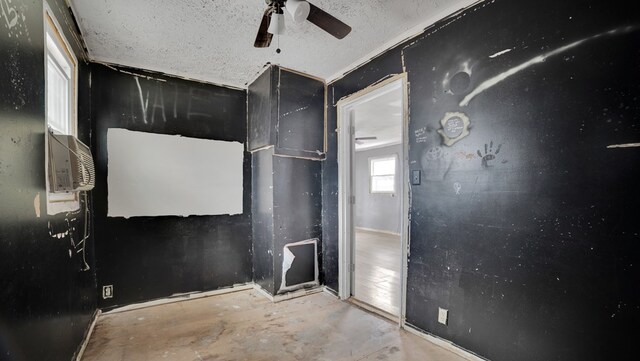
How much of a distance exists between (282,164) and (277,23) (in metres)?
1.68

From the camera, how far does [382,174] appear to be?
8.13m

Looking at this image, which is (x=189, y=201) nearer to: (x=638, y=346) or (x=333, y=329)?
(x=333, y=329)

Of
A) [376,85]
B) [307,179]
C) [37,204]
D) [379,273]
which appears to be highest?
[376,85]

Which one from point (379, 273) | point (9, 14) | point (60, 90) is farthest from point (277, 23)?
point (379, 273)

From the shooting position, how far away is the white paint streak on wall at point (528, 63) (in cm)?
146

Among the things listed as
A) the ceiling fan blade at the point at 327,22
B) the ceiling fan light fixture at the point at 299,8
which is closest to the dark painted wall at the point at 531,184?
the ceiling fan blade at the point at 327,22

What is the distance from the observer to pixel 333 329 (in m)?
2.53

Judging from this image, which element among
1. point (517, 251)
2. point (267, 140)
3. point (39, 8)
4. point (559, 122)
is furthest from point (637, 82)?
point (39, 8)

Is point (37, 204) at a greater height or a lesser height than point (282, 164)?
lesser

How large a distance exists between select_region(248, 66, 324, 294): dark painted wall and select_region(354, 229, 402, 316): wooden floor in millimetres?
825

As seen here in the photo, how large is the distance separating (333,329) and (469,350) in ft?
3.64

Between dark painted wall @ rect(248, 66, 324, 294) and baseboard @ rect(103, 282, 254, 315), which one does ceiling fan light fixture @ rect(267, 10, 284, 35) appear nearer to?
dark painted wall @ rect(248, 66, 324, 294)

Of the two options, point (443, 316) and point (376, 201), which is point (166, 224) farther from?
point (376, 201)

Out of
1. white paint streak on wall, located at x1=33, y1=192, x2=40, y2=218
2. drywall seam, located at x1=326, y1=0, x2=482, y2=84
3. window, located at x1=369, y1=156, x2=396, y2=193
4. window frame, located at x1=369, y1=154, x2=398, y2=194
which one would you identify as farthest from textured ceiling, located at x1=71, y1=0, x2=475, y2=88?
window, located at x1=369, y1=156, x2=396, y2=193
